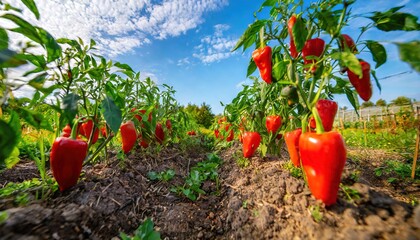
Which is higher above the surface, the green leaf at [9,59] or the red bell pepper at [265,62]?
the red bell pepper at [265,62]

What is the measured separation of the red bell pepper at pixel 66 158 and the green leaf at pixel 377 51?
1.55 metres

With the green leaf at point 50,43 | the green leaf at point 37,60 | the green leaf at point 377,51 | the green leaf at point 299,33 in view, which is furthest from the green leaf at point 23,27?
the green leaf at point 377,51

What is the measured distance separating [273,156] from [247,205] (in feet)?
3.34

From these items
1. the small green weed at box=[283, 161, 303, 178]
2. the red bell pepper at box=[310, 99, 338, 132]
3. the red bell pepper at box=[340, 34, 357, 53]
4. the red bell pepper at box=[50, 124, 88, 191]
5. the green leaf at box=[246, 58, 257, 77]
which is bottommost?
the small green weed at box=[283, 161, 303, 178]

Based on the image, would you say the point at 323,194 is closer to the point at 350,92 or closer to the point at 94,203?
the point at 350,92

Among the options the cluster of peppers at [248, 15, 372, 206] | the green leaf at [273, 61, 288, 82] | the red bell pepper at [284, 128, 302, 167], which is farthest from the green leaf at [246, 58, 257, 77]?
the red bell pepper at [284, 128, 302, 167]

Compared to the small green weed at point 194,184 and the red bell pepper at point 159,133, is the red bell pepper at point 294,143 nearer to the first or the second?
the small green weed at point 194,184

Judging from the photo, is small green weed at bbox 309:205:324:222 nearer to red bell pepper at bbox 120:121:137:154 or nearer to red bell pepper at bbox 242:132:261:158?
red bell pepper at bbox 242:132:261:158

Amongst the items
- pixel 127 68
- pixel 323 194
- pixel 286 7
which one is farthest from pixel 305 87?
pixel 127 68

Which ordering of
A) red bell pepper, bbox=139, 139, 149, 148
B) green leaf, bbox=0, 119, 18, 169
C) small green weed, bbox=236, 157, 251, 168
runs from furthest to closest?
red bell pepper, bbox=139, 139, 149, 148 → small green weed, bbox=236, 157, 251, 168 → green leaf, bbox=0, 119, 18, 169

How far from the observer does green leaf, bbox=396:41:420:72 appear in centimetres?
71

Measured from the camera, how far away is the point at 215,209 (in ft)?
5.14

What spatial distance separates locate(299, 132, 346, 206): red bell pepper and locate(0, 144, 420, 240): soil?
136 millimetres

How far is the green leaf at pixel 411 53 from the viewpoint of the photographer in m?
0.71
